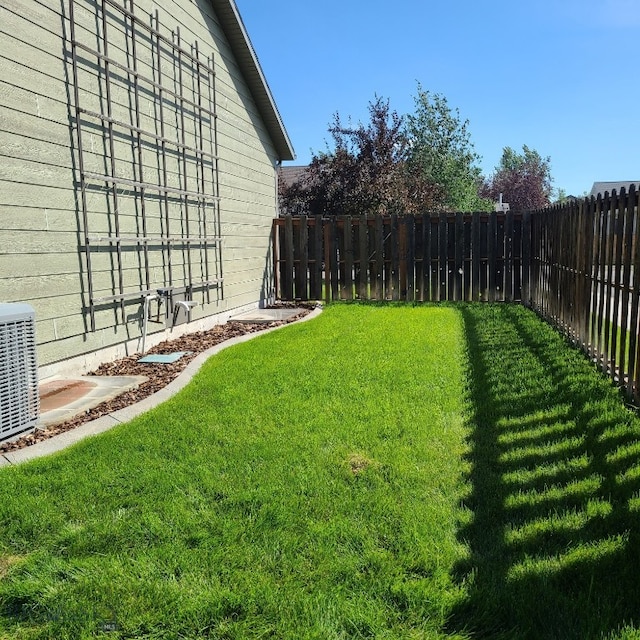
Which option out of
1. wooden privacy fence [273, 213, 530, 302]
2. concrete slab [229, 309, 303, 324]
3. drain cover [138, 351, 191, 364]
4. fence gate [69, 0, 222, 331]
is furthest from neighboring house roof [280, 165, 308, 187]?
drain cover [138, 351, 191, 364]

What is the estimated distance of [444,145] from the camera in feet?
110

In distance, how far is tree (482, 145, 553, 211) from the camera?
A: 68.6 m

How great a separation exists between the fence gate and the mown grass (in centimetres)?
244

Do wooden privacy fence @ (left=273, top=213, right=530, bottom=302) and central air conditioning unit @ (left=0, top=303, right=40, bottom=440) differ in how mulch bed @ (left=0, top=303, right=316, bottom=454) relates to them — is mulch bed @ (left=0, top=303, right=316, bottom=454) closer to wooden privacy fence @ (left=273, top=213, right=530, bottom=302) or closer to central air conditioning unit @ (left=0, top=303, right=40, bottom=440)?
central air conditioning unit @ (left=0, top=303, right=40, bottom=440)

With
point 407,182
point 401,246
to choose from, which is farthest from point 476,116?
point 401,246

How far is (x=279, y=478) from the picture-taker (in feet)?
10.9

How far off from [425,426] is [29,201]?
4.04 m

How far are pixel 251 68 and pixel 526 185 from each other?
6616 cm

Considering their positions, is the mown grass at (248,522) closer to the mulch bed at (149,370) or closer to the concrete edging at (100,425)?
the concrete edging at (100,425)

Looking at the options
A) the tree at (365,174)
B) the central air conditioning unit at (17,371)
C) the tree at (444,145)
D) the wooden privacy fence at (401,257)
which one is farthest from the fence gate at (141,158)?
the tree at (444,145)

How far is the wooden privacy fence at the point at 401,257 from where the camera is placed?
12.3 meters

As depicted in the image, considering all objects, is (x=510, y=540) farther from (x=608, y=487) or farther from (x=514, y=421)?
(x=514, y=421)

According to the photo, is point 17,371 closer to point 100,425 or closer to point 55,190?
point 100,425

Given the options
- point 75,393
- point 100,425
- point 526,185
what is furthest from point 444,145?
point 526,185
